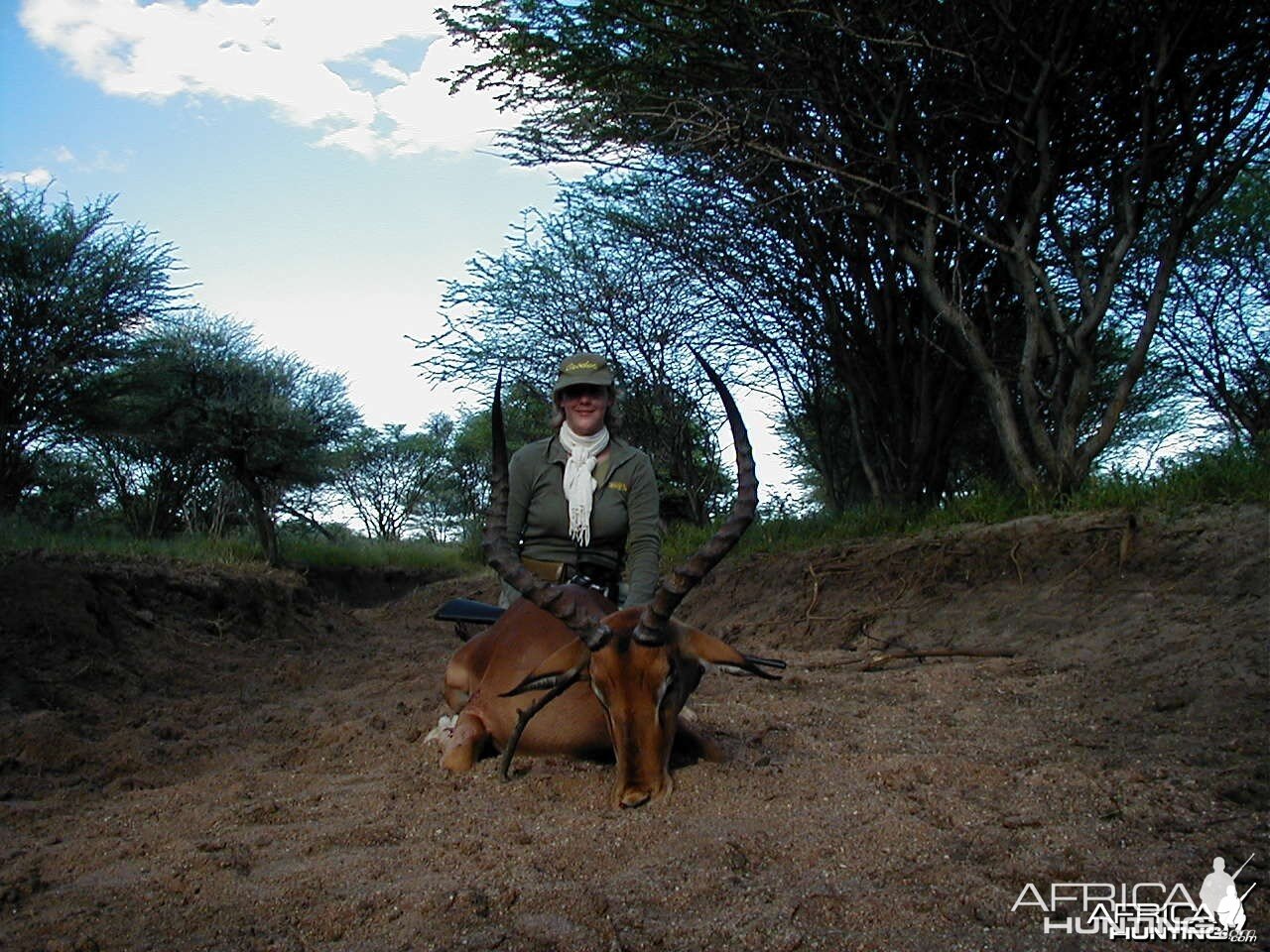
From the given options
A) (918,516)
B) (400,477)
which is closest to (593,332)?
(918,516)

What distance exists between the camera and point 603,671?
3.92 metres

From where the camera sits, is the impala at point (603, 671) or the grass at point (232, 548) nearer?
the impala at point (603, 671)

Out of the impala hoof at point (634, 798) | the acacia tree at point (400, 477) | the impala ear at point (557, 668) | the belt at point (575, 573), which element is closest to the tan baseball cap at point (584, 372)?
the belt at point (575, 573)

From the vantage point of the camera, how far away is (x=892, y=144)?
9.38 metres

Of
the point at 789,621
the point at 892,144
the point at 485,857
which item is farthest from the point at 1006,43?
the point at 485,857

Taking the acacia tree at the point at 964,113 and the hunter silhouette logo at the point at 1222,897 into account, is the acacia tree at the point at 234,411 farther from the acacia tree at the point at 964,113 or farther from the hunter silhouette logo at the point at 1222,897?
the hunter silhouette logo at the point at 1222,897

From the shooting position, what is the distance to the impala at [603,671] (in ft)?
12.6

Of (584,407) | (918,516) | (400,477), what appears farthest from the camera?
(400,477)

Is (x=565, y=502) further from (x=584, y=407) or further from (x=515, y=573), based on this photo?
(x=515, y=573)

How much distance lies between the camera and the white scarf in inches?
222

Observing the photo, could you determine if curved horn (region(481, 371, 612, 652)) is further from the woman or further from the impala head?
the woman

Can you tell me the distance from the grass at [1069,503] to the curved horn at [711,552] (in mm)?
4741

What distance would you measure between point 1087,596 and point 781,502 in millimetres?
8385

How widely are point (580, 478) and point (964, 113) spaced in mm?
5535
